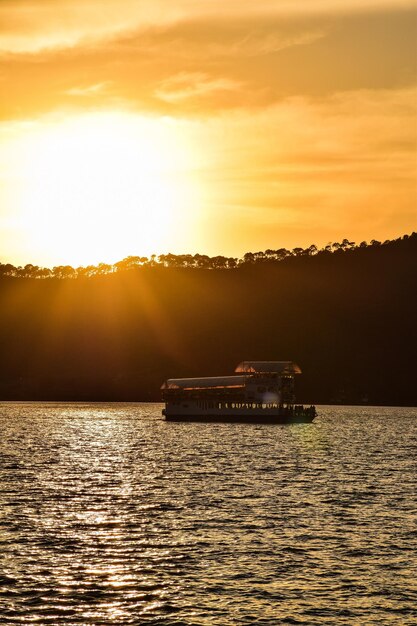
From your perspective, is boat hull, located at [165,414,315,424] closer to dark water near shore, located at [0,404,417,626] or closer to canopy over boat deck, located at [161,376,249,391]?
canopy over boat deck, located at [161,376,249,391]

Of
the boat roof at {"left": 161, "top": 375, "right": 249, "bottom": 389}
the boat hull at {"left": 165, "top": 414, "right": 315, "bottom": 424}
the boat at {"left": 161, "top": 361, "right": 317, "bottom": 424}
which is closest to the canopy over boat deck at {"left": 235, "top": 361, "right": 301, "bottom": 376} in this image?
the boat at {"left": 161, "top": 361, "right": 317, "bottom": 424}

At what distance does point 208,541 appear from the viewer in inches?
2420

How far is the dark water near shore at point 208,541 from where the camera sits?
148ft

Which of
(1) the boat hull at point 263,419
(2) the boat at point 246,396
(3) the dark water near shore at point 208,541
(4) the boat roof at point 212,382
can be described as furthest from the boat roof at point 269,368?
(3) the dark water near shore at point 208,541

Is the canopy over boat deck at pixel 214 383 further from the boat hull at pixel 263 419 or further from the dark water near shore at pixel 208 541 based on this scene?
the dark water near shore at pixel 208 541

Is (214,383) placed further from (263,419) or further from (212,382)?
(263,419)

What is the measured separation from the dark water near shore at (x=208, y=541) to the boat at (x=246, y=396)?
66894 millimetres

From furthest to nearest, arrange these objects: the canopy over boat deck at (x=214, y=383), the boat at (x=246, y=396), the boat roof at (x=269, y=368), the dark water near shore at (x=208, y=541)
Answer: the boat roof at (x=269, y=368), the canopy over boat deck at (x=214, y=383), the boat at (x=246, y=396), the dark water near shore at (x=208, y=541)

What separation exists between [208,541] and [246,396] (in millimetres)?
131769

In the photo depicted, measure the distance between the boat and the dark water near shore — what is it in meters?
66.9

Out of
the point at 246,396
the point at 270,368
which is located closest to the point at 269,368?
the point at 270,368

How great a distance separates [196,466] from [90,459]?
19.4 m

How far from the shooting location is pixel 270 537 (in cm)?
6309

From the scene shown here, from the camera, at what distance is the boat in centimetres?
19125
